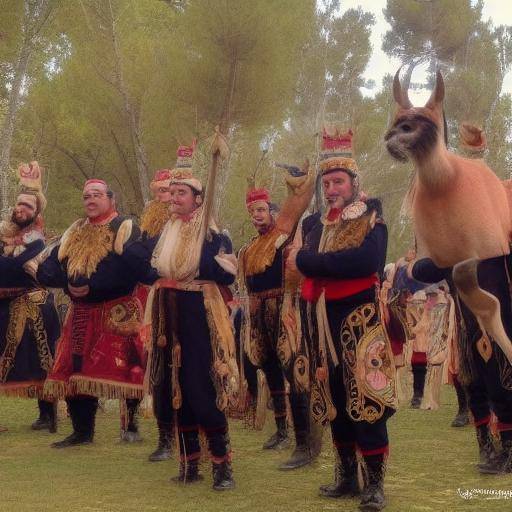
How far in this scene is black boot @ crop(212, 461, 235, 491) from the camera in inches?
211

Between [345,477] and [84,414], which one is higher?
[84,414]

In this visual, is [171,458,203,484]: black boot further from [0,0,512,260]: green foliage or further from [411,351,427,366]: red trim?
[0,0,512,260]: green foliage

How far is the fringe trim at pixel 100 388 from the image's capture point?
667 cm

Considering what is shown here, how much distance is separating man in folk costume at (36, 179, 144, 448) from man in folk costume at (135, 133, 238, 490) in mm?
1175

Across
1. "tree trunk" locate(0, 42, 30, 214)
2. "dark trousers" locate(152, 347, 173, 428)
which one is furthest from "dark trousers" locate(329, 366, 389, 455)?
"tree trunk" locate(0, 42, 30, 214)

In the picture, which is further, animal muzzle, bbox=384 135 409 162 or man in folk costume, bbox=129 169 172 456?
man in folk costume, bbox=129 169 172 456

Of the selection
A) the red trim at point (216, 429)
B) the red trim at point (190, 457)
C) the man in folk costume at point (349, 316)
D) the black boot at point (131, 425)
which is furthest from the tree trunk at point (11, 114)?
the man in folk costume at point (349, 316)

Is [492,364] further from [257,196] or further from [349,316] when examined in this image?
[257,196]

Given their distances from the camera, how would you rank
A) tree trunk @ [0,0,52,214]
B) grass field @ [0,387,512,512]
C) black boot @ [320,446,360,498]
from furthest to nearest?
tree trunk @ [0,0,52,214] < black boot @ [320,446,360,498] < grass field @ [0,387,512,512]

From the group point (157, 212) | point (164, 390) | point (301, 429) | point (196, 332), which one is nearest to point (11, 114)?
point (157, 212)

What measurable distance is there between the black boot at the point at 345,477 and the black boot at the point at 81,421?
8.62 feet

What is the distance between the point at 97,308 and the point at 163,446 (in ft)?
3.83

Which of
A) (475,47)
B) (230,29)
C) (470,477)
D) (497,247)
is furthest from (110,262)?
(475,47)

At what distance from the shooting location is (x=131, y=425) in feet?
24.2
